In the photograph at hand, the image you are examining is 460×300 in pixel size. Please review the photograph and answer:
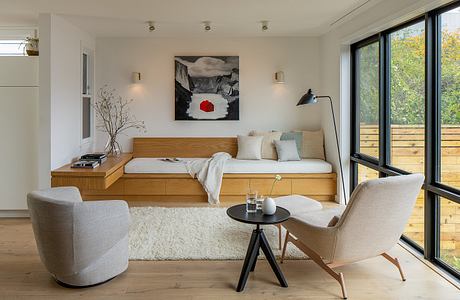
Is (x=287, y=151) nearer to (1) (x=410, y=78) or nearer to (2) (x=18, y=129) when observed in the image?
(1) (x=410, y=78)

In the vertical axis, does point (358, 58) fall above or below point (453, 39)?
above

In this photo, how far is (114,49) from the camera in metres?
6.08

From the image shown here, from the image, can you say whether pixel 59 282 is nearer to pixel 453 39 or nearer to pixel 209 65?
pixel 453 39

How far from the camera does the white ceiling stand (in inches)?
162

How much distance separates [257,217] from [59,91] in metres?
3.05

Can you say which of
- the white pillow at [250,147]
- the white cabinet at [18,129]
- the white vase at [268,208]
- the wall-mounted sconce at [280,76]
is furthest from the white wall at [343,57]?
the white cabinet at [18,129]

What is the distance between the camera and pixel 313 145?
591 centimetres

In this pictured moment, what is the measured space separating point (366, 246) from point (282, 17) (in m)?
3.15

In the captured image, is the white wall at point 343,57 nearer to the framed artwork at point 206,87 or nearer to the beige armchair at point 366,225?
the framed artwork at point 206,87

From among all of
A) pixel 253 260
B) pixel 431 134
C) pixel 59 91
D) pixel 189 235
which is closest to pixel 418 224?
pixel 431 134

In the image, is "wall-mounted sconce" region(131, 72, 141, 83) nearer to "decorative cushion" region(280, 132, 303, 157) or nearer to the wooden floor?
"decorative cushion" region(280, 132, 303, 157)

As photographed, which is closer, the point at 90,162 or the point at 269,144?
the point at 90,162

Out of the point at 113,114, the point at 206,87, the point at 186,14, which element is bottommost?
the point at 113,114

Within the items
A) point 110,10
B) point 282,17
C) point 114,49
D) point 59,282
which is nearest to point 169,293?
point 59,282
